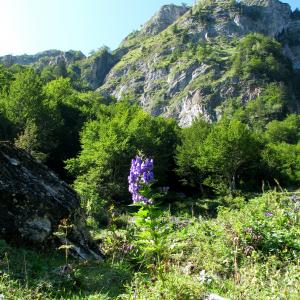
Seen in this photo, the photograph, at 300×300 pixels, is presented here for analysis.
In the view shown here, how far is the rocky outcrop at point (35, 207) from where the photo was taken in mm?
7832

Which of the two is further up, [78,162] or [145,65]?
[145,65]

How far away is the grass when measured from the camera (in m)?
4.54

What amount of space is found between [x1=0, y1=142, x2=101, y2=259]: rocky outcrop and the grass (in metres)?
0.48

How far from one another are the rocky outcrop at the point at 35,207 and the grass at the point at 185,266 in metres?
0.48

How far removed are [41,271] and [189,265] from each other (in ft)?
7.54

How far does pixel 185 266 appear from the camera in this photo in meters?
6.85

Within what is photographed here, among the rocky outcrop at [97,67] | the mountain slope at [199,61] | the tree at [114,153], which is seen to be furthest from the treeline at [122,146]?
the rocky outcrop at [97,67]

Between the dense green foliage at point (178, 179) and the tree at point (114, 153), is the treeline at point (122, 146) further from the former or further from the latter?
the dense green foliage at point (178, 179)

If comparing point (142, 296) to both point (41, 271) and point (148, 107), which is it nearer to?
point (41, 271)

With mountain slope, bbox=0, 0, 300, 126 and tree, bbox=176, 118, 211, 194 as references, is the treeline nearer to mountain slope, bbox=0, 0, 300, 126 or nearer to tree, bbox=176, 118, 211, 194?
tree, bbox=176, 118, 211, 194

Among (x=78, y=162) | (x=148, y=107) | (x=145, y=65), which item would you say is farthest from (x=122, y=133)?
(x=145, y=65)

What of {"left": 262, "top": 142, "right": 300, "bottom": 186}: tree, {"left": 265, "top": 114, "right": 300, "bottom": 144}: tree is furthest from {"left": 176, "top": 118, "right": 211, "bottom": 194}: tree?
{"left": 265, "top": 114, "right": 300, "bottom": 144}: tree

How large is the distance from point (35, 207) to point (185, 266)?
3.24 metres

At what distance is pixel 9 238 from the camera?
762 cm
